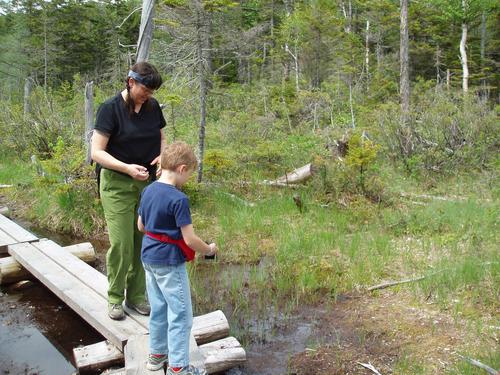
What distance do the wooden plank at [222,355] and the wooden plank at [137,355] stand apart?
48 centimetres

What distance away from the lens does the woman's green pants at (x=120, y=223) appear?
3.89 m

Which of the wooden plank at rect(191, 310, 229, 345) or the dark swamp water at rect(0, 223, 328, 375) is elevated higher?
the wooden plank at rect(191, 310, 229, 345)

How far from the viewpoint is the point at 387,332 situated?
454cm

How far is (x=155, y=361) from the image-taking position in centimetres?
346

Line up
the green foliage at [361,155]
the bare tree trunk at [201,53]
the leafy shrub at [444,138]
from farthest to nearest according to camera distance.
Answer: the leafy shrub at [444,138], the bare tree trunk at [201,53], the green foliage at [361,155]

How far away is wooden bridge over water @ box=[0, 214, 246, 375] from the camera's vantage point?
147 inches

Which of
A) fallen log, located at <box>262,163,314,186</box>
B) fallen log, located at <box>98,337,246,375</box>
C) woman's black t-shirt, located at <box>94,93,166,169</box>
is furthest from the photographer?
fallen log, located at <box>262,163,314,186</box>

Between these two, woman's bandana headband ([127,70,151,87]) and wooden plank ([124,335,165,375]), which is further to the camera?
woman's bandana headband ([127,70,151,87])

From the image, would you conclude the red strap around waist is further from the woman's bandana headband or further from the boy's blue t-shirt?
the woman's bandana headband

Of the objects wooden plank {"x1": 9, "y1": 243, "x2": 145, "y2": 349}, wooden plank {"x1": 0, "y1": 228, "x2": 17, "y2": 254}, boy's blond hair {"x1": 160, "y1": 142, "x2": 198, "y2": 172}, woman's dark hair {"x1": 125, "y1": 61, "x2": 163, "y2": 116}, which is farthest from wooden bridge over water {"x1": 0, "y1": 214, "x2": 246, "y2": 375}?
woman's dark hair {"x1": 125, "y1": 61, "x2": 163, "y2": 116}

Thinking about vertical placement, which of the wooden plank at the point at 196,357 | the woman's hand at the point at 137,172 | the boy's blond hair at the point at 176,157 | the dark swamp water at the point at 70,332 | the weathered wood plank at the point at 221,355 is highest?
the boy's blond hair at the point at 176,157

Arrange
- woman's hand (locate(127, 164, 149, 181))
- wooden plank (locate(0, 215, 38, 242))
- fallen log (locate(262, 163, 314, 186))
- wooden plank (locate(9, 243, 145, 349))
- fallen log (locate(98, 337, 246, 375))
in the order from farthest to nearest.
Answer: fallen log (locate(262, 163, 314, 186)), wooden plank (locate(0, 215, 38, 242)), wooden plank (locate(9, 243, 145, 349)), fallen log (locate(98, 337, 246, 375)), woman's hand (locate(127, 164, 149, 181))

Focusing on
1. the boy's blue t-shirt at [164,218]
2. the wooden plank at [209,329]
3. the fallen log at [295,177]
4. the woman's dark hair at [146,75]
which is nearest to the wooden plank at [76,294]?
the wooden plank at [209,329]

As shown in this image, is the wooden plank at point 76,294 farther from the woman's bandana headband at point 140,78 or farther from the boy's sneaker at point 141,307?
the woman's bandana headband at point 140,78
